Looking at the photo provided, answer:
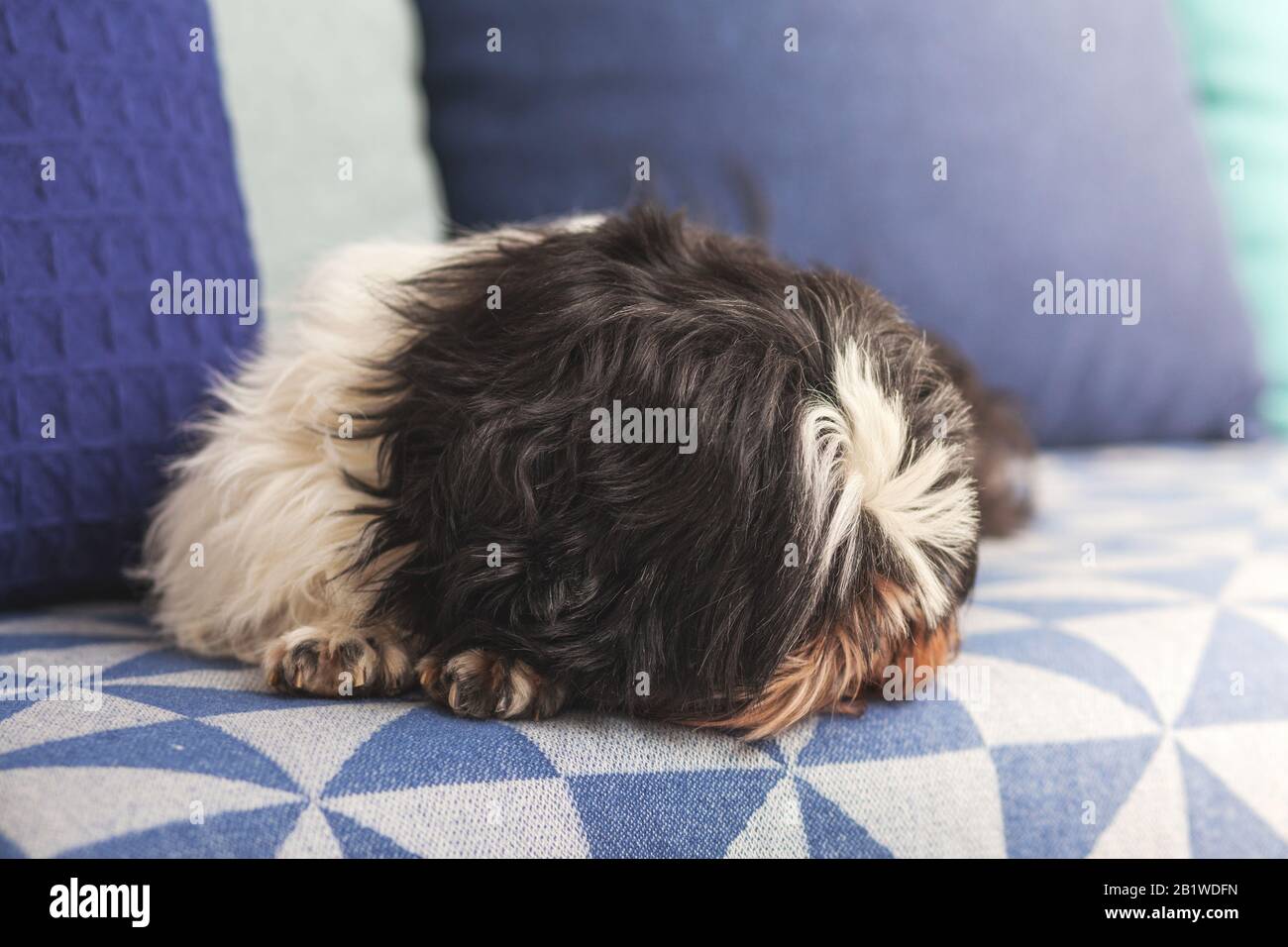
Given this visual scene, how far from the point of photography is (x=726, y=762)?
1199 millimetres

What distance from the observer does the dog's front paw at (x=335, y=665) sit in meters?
1.28

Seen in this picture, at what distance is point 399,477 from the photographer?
1306 millimetres

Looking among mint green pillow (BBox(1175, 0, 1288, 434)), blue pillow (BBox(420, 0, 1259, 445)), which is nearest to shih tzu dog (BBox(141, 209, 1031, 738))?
blue pillow (BBox(420, 0, 1259, 445))

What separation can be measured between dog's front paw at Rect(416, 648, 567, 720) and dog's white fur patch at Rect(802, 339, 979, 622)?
1.07 feet

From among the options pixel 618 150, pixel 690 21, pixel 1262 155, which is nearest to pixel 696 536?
pixel 618 150

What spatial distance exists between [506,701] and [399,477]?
29 cm

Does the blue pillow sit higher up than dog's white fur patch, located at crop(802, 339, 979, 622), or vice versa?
the blue pillow

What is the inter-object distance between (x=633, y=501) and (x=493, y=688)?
0.25 metres

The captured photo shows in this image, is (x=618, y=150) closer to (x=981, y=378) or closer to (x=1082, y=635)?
Answer: (x=981, y=378)

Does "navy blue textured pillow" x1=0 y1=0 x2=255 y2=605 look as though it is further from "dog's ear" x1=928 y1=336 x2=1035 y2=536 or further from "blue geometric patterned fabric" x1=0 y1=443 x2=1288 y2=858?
"dog's ear" x1=928 y1=336 x2=1035 y2=536

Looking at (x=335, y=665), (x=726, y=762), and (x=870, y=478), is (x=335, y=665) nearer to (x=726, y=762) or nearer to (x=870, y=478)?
(x=726, y=762)

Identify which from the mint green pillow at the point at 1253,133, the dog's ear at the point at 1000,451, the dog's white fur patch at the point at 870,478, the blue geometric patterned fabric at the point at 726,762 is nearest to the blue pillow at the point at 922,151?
the dog's ear at the point at 1000,451

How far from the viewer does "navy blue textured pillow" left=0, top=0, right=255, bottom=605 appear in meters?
1.47
